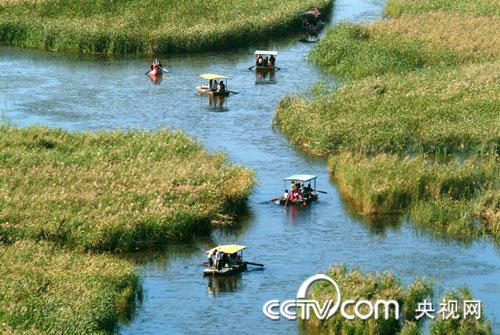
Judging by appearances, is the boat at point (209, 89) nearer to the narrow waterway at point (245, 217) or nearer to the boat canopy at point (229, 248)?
the narrow waterway at point (245, 217)

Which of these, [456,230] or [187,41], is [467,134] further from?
[187,41]

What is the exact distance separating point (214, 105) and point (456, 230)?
68.9 ft

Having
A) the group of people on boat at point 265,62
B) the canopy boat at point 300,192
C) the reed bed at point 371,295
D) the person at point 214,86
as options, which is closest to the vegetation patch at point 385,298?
the reed bed at point 371,295

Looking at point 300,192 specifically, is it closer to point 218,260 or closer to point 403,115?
point 218,260

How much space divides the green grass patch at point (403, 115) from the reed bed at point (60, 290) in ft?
51.4

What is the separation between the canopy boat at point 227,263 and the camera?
111ft

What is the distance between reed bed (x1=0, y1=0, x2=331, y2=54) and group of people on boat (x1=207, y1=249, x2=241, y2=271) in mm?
34264

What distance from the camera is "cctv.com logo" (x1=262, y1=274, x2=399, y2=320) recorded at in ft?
95.1

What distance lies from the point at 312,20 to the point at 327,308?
48740mm

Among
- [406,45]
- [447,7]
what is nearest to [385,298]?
[406,45]

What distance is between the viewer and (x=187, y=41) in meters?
67.6

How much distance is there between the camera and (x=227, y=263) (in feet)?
112

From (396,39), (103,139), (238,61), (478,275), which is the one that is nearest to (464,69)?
(396,39)

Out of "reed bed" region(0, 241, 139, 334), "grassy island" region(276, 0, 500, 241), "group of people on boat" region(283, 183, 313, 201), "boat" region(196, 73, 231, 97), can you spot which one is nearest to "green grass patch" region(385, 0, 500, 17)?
"grassy island" region(276, 0, 500, 241)
